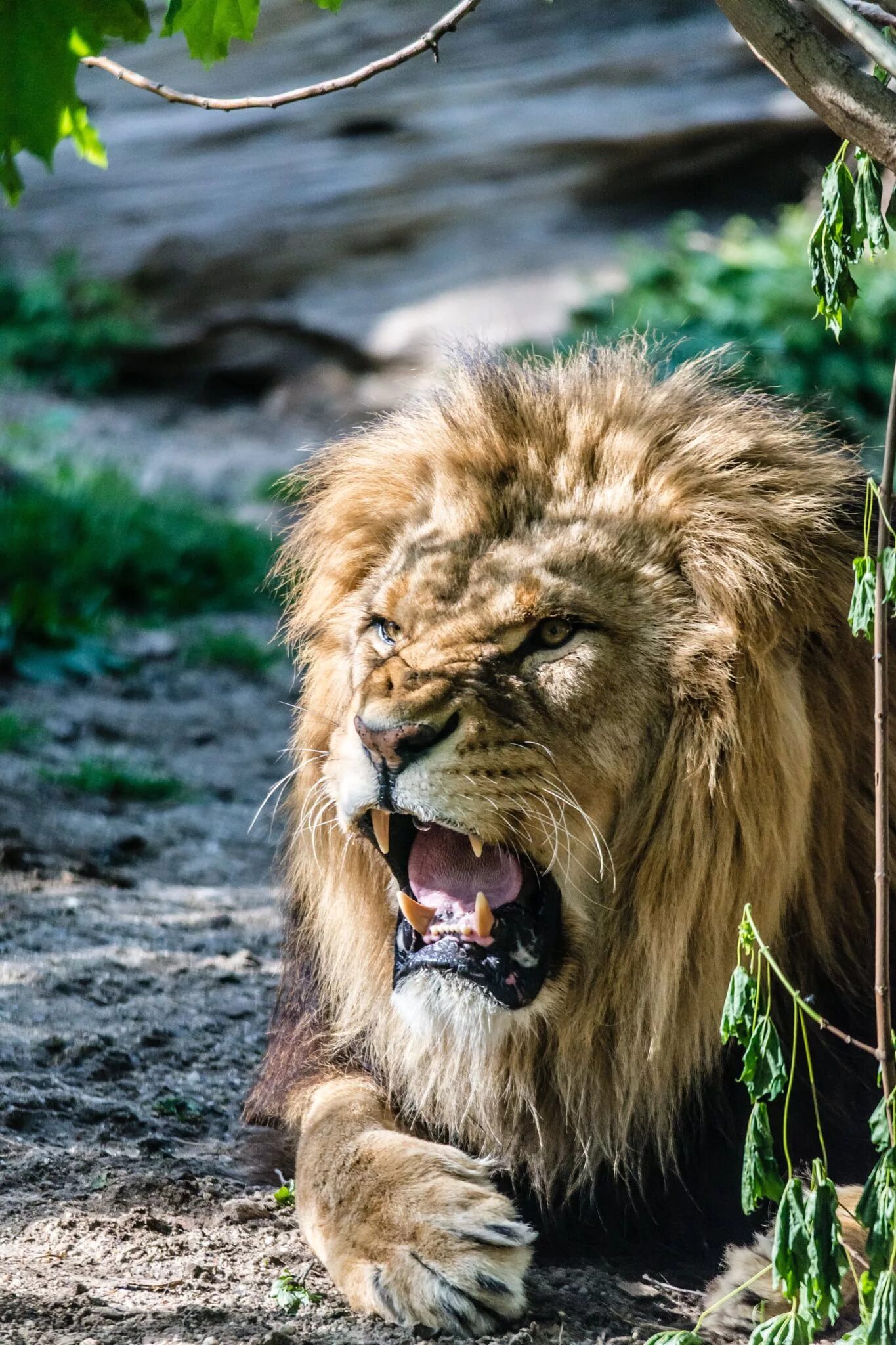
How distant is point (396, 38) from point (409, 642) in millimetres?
10824

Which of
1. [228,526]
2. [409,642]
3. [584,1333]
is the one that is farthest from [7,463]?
[584,1333]

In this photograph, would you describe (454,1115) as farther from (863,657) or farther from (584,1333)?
(863,657)

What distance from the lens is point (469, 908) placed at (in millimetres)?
2543

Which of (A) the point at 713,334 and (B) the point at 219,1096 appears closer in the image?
(B) the point at 219,1096

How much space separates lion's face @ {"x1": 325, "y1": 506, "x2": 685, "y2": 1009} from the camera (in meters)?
2.41

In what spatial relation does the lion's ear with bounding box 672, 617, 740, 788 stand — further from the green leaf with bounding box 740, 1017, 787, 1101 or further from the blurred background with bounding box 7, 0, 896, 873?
the blurred background with bounding box 7, 0, 896, 873

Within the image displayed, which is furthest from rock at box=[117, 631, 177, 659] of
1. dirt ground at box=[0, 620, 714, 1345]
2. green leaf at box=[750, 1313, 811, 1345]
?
green leaf at box=[750, 1313, 811, 1345]

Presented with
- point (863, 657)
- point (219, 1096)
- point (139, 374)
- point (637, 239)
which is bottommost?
point (219, 1096)

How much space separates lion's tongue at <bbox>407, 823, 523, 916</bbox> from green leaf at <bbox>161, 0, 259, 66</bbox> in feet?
4.08

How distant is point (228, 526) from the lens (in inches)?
325

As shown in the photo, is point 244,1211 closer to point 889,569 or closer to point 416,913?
point 416,913

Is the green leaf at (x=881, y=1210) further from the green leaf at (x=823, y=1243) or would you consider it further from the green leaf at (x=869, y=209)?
the green leaf at (x=869, y=209)

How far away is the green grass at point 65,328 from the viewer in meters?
11.4

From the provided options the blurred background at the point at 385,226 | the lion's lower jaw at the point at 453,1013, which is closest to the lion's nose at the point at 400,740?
the lion's lower jaw at the point at 453,1013
